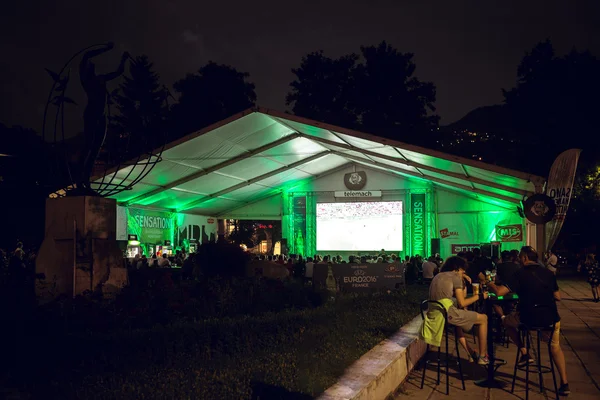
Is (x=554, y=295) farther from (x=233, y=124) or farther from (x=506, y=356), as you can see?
(x=233, y=124)

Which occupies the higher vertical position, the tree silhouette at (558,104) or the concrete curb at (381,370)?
the tree silhouette at (558,104)

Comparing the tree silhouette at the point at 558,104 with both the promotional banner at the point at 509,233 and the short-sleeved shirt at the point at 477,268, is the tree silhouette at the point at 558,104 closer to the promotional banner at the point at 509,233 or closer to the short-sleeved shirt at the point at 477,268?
the promotional banner at the point at 509,233

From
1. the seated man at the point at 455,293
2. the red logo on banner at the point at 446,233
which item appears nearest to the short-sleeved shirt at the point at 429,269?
the seated man at the point at 455,293

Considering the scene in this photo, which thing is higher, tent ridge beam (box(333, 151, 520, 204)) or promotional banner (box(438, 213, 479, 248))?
tent ridge beam (box(333, 151, 520, 204))

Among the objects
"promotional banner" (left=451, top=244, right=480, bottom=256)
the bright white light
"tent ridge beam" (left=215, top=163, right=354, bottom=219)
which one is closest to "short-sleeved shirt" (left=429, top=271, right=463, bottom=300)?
"promotional banner" (left=451, top=244, right=480, bottom=256)

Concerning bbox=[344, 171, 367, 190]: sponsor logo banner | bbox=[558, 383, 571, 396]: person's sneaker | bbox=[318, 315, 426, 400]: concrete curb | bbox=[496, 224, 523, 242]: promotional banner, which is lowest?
bbox=[558, 383, 571, 396]: person's sneaker

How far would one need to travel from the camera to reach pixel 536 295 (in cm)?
534

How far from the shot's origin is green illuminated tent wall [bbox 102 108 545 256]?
54.3 ft

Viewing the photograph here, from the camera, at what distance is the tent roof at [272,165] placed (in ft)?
52.5

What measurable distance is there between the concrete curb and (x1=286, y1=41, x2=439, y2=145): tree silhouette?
37.4m

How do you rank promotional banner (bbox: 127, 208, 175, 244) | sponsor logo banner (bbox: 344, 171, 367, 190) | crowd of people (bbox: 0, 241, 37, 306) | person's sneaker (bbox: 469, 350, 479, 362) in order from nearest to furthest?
person's sneaker (bbox: 469, 350, 479, 362), crowd of people (bbox: 0, 241, 37, 306), promotional banner (bbox: 127, 208, 175, 244), sponsor logo banner (bbox: 344, 171, 367, 190)

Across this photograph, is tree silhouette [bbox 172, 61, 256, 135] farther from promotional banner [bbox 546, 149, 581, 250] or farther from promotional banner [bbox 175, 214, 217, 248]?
promotional banner [bbox 546, 149, 581, 250]

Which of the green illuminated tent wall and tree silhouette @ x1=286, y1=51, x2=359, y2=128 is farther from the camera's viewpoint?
tree silhouette @ x1=286, y1=51, x2=359, y2=128

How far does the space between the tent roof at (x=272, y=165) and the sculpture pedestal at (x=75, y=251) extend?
334 inches
